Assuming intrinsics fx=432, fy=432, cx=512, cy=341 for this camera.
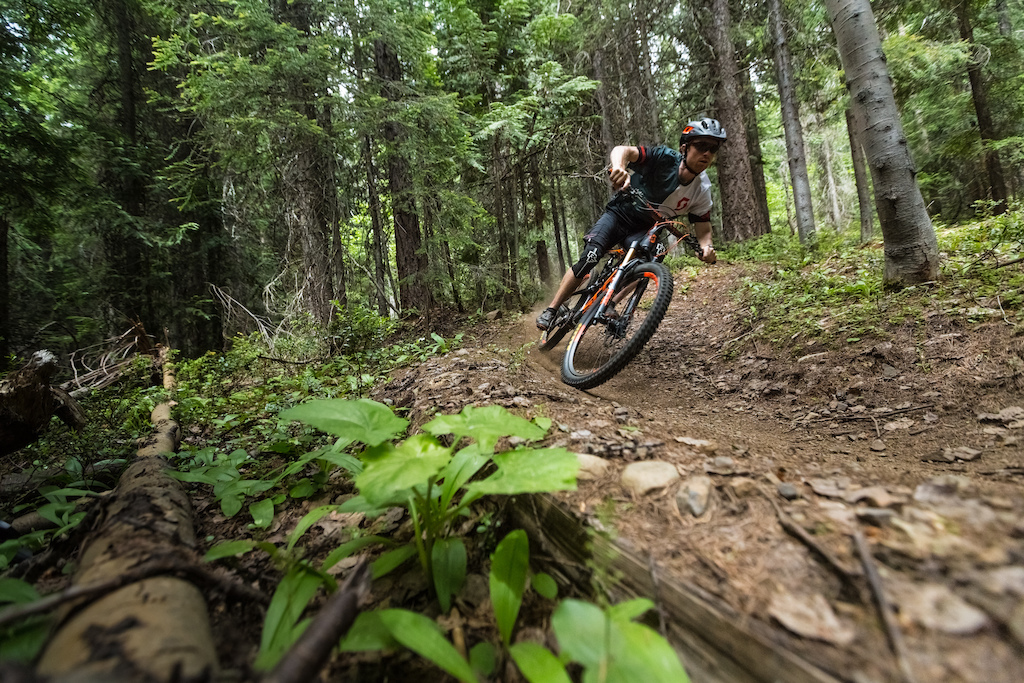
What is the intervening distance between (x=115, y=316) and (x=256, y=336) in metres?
5.06

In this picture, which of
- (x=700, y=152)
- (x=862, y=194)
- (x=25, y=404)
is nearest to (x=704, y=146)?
(x=700, y=152)

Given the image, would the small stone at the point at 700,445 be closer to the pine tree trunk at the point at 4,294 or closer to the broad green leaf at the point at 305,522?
the broad green leaf at the point at 305,522

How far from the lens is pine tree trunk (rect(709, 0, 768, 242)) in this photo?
9523 mm

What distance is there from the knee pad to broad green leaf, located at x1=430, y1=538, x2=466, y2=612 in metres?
3.62

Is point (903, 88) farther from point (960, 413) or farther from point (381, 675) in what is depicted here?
point (381, 675)

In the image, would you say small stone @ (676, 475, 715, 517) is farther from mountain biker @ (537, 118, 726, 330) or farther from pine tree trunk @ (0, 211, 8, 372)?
pine tree trunk @ (0, 211, 8, 372)

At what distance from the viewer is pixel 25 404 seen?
2.97 m

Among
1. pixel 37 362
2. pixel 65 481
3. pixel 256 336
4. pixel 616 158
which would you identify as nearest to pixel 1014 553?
pixel 616 158

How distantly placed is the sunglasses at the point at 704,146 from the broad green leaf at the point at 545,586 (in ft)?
13.6

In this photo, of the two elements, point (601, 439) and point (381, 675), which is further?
point (601, 439)

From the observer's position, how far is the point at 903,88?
28.2 ft

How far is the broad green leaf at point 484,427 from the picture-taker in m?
1.41

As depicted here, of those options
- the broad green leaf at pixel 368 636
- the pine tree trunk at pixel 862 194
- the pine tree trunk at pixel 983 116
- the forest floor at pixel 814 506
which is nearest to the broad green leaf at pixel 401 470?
the broad green leaf at pixel 368 636

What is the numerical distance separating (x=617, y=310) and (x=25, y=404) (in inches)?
184
